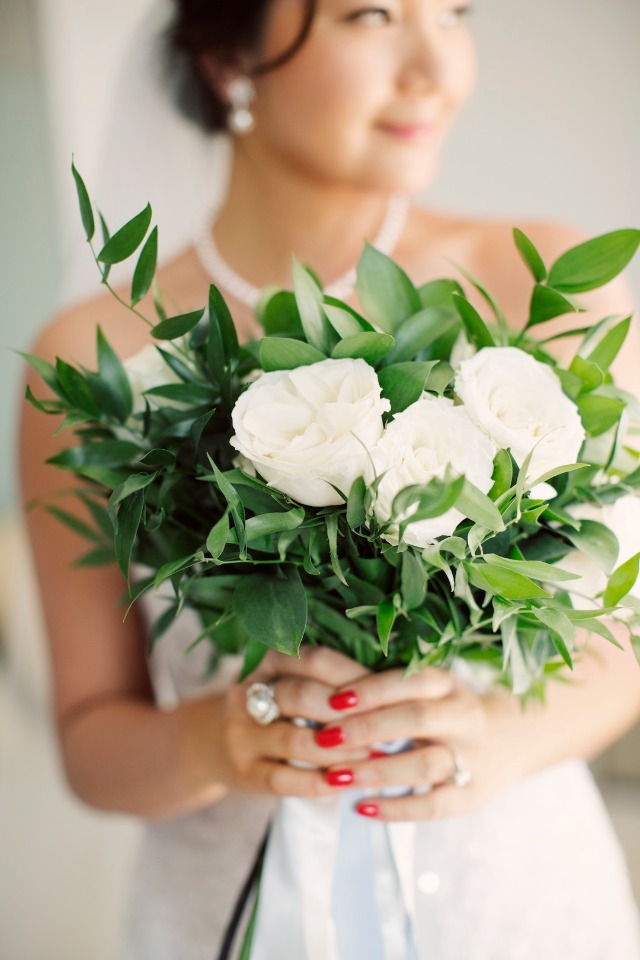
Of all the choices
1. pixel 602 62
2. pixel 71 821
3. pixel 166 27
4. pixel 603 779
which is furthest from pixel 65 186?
pixel 603 779

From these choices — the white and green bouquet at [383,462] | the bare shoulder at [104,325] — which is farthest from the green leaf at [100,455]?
the bare shoulder at [104,325]

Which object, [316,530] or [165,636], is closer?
[316,530]

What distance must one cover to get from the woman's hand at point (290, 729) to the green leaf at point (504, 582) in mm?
224

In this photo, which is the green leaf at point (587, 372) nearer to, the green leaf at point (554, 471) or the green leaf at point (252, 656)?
the green leaf at point (554, 471)

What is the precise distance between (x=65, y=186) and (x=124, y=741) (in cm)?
142

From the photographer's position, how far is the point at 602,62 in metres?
1.44

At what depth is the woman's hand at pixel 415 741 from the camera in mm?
649

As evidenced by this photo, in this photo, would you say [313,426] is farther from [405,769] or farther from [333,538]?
[405,769]

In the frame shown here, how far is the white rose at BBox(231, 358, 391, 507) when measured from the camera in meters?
0.43

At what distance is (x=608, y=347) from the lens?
544 millimetres

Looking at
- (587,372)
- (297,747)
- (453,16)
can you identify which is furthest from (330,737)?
(453,16)

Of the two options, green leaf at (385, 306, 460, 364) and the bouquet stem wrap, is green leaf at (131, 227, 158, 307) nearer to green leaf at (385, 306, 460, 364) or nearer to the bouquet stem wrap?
green leaf at (385, 306, 460, 364)

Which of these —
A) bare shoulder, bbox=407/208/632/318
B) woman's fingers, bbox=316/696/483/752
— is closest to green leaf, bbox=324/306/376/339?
woman's fingers, bbox=316/696/483/752

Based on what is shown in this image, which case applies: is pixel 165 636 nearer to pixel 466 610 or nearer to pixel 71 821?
pixel 466 610
